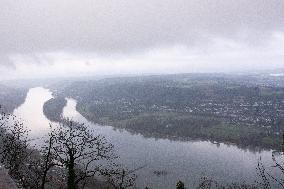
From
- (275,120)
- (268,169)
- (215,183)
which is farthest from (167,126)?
(215,183)

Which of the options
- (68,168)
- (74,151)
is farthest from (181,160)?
(74,151)

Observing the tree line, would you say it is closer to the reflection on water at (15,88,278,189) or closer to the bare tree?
the bare tree

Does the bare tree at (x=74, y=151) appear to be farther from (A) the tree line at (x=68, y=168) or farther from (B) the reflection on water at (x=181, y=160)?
(B) the reflection on water at (x=181, y=160)

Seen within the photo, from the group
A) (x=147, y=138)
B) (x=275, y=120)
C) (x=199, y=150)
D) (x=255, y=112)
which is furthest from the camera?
(x=255, y=112)

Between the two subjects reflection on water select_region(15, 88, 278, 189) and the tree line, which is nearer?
the tree line

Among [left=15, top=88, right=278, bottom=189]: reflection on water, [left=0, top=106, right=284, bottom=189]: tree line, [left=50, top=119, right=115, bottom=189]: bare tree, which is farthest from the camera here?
[left=15, top=88, right=278, bottom=189]: reflection on water

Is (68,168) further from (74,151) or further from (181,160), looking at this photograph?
(181,160)

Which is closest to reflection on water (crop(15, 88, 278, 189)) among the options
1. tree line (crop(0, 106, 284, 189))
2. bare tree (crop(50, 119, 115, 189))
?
tree line (crop(0, 106, 284, 189))

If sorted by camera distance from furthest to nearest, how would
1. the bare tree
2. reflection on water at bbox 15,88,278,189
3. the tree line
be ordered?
reflection on water at bbox 15,88,278,189 < the tree line < the bare tree

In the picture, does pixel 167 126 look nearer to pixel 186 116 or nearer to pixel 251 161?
pixel 186 116
